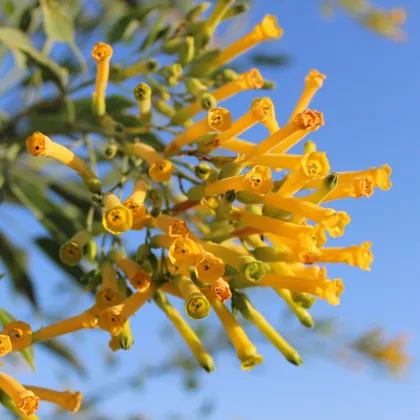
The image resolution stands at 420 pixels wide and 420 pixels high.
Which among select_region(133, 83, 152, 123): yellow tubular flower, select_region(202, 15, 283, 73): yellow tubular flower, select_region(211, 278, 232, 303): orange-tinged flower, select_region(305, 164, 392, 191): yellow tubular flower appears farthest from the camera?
select_region(202, 15, 283, 73): yellow tubular flower

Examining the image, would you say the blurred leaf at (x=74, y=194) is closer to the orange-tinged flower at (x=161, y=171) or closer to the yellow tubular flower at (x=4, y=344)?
the orange-tinged flower at (x=161, y=171)

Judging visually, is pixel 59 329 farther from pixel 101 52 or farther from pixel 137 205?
pixel 101 52

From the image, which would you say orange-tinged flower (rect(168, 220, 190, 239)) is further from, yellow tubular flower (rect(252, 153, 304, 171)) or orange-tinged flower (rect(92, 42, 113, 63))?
orange-tinged flower (rect(92, 42, 113, 63))

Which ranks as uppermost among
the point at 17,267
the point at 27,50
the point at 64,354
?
the point at 27,50

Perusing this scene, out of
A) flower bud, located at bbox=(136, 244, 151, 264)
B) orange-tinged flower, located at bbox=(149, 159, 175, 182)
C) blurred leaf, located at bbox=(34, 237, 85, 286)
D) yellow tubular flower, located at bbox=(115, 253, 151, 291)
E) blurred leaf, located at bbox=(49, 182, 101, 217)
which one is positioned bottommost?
blurred leaf, located at bbox=(34, 237, 85, 286)

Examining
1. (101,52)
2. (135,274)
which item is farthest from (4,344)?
(101,52)

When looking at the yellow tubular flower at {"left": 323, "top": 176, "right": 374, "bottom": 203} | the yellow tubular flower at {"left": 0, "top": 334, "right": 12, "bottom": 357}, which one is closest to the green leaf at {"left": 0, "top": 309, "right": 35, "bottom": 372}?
the yellow tubular flower at {"left": 0, "top": 334, "right": 12, "bottom": 357}
